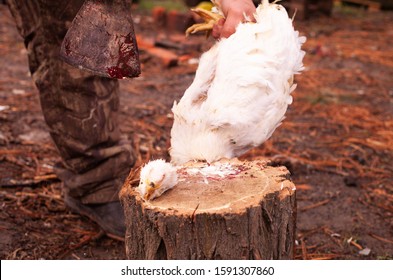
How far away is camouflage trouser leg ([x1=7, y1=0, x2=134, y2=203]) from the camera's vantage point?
7.88ft

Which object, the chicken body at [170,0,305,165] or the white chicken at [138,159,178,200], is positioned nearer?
the white chicken at [138,159,178,200]

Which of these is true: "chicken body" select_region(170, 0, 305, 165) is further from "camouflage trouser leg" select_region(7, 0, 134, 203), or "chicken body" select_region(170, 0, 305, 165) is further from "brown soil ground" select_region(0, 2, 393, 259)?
"brown soil ground" select_region(0, 2, 393, 259)

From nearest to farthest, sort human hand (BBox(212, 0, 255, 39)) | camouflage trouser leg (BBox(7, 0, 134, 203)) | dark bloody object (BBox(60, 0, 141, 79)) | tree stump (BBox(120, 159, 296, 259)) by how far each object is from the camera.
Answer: tree stump (BBox(120, 159, 296, 259)) → dark bloody object (BBox(60, 0, 141, 79)) → human hand (BBox(212, 0, 255, 39)) → camouflage trouser leg (BBox(7, 0, 134, 203))

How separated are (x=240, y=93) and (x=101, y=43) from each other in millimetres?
527

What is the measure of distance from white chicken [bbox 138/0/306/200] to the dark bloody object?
0.27 meters

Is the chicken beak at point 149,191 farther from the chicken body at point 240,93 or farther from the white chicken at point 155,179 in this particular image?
the chicken body at point 240,93

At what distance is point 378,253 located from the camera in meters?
2.61

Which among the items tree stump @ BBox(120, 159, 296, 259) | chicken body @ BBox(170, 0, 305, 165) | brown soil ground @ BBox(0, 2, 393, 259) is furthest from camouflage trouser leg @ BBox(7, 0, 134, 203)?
tree stump @ BBox(120, 159, 296, 259)

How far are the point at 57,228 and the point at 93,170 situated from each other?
0.33m

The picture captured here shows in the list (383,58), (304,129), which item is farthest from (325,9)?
(304,129)

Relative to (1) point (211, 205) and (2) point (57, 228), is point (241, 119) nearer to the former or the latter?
(1) point (211, 205)

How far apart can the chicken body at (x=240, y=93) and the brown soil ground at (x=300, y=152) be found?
804 millimetres

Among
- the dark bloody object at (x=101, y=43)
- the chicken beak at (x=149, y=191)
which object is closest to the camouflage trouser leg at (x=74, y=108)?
the dark bloody object at (x=101, y=43)

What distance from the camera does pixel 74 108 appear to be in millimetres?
2533
